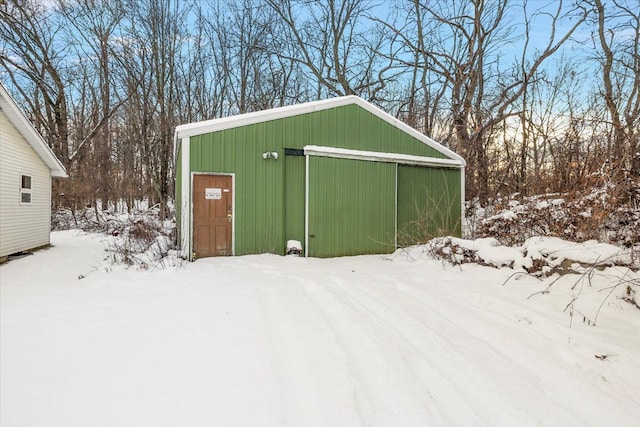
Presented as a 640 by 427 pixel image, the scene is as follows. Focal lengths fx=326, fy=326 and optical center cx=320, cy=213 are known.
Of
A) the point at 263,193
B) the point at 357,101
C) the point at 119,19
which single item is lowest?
the point at 263,193

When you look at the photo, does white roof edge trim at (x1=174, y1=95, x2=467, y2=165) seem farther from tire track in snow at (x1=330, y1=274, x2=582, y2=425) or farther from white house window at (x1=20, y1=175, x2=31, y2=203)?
white house window at (x1=20, y1=175, x2=31, y2=203)

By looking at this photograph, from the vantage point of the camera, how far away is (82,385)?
242 centimetres

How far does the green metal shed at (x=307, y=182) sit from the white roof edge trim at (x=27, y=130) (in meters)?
4.55

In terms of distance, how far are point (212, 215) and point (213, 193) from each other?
0.47 meters

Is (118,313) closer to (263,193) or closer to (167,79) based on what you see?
(263,193)

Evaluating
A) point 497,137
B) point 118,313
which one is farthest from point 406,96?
point 118,313

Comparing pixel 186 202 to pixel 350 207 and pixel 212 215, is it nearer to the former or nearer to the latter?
pixel 212 215

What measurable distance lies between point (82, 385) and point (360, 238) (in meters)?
6.48

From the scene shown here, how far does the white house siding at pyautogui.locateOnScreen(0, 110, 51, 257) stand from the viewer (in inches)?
337

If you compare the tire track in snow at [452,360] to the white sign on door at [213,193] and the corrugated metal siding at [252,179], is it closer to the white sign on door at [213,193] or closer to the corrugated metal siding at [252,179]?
the corrugated metal siding at [252,179]

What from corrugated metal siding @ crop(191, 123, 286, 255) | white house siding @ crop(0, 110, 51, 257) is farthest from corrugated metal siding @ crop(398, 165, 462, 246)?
white house siding @ crop(0, 110, 51, 257)

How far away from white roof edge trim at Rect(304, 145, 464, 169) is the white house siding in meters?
8.07

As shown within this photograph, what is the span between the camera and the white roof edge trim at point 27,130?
828cm

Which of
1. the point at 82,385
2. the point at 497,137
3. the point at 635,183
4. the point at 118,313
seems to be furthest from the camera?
the point at 497,137
